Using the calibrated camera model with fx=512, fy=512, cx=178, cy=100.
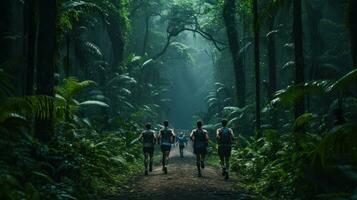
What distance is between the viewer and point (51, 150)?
37.0 feet

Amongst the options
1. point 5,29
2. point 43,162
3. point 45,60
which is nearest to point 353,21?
point 45,60

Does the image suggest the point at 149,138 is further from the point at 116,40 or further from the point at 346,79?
the point at 116,40

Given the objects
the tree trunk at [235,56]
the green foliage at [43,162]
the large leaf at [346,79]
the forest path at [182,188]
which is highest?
the tree trunk at [235,56]

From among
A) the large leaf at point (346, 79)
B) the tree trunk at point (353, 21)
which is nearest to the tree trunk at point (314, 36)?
the tree trunk at point (353, 21)

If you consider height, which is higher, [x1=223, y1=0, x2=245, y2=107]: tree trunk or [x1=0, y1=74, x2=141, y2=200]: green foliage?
[x1=223, y1=0, x2=245, y2=107]: tree trunk

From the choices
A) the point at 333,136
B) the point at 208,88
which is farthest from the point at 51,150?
the point at 208,88

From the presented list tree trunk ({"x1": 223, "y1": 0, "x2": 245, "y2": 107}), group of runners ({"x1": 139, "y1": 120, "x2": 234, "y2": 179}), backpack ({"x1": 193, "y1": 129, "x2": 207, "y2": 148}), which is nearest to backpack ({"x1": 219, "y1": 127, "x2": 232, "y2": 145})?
group of runners ({"x1": 139, "y1": 120, "x2": 234, "y2": 179})

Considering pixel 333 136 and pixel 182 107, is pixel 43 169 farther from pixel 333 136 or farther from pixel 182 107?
pixel 182 107

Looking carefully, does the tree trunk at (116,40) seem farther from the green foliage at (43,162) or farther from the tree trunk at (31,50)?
the tree trunk at (31,50)

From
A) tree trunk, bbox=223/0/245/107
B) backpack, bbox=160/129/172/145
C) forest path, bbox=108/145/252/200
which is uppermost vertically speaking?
tree trunk, bbox=223/0/245/107

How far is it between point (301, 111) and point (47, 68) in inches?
269

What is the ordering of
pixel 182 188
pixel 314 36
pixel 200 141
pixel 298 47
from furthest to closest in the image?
pixel 314 36 → pixel 200 141 → pixel 298 47 → pixel 182 188

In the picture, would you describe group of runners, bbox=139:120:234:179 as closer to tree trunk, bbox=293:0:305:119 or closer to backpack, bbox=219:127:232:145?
backpack, bbox=219:127:232:145

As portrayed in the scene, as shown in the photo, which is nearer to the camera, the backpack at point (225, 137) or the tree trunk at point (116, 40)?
the backpack at point (225, 137)
